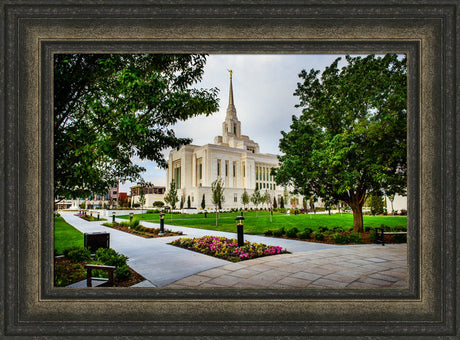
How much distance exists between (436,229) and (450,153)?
0.93 meters

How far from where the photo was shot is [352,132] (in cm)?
886

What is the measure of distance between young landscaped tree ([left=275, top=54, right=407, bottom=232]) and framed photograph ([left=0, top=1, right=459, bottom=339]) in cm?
518

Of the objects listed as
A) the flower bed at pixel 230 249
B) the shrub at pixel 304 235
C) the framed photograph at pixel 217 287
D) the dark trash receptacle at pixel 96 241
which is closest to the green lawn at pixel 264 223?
the shrub at pixel 304 235

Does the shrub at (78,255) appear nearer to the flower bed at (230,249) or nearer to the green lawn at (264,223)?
the flower bed at (230,249)

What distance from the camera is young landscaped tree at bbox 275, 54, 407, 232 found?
8.46m

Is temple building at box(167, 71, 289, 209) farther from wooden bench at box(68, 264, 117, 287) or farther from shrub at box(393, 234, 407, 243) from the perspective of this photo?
wooden bench at box(68, 264, 117, 287)

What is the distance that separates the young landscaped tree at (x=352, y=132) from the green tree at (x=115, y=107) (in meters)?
5.67

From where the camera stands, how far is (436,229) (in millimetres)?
3145

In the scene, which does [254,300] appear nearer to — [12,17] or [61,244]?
[12,17]

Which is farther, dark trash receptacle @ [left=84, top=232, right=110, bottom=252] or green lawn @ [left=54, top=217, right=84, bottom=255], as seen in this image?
green lawn @ [left=54, top=217, right=84, bottom=255]

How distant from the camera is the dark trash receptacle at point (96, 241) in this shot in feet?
21.3

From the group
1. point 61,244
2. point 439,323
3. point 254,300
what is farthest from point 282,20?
point 61,244

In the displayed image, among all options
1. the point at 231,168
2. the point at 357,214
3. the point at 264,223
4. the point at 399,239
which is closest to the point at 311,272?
the point at 399,239

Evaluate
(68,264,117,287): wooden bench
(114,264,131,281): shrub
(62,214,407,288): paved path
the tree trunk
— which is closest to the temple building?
the tree trunk
